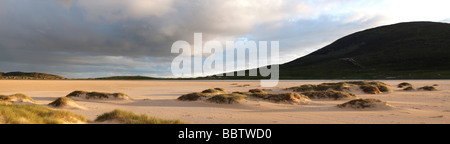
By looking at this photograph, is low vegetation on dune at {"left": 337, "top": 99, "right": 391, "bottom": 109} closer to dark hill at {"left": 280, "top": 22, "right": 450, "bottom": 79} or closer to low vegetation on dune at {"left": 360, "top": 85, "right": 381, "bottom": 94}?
low vegetation on dune at {"left": 360, "top": 85, "right": 381, "bottom": 94}

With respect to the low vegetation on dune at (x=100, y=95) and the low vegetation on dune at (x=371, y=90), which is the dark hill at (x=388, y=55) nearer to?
the low vegetation on dune at (x=371, y=90)

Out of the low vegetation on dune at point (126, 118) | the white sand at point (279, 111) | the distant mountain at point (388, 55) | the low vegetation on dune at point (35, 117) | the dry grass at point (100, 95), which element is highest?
the distant mountain at point (388, 55)

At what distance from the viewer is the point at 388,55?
136 m

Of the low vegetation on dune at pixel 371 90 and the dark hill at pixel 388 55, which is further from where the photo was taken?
the dark hill at pixel 388 55

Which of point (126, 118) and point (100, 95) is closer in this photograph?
point (126, 118)

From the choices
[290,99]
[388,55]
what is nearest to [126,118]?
[290,99]

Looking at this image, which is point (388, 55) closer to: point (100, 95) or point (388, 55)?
point (388, 55)

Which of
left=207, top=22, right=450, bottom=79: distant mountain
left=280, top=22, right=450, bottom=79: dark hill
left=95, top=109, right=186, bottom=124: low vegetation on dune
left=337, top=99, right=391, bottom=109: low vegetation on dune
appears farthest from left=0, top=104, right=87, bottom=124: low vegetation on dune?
left=280, top=22, right=450, bottom=79: dark hill

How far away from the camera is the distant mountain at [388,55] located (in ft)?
353

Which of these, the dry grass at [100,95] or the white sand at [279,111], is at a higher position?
the dry grass at [100,95]

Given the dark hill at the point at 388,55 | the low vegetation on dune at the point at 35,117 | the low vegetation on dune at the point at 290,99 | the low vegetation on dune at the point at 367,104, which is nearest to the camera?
the low vegetation on dune at the point at 35,117

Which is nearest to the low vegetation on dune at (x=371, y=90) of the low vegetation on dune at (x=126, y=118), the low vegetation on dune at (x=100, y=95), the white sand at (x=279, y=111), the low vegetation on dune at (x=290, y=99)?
the white sand at (x=279, y=111)

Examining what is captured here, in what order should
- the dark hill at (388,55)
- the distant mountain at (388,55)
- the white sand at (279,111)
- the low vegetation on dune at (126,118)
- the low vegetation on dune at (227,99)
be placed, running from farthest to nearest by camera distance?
the dark hill at (388,55) < the distant mountain at (388,55) < the low vegetation on dune at (227,99) < the white sand at (279,111) < the low vegetation on dune at (126,118)
